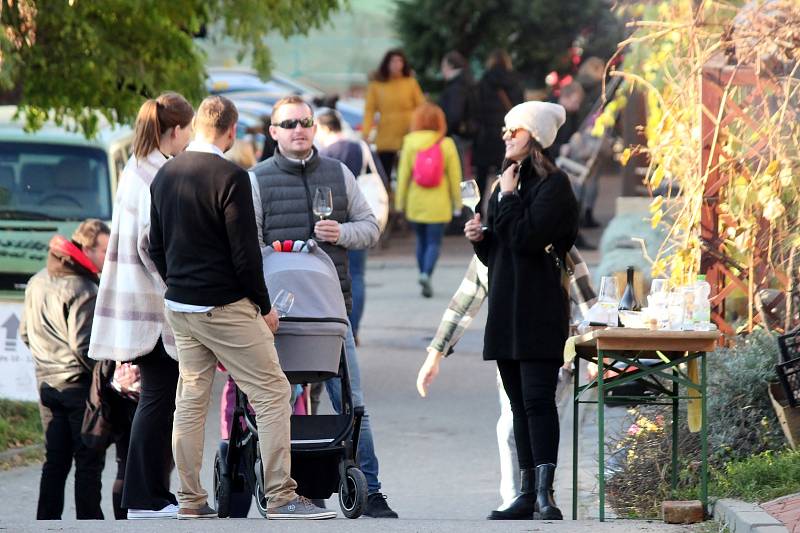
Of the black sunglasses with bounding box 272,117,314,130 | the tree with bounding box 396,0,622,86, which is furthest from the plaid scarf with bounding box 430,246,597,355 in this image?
the tree with bounding box 396,0,622,86

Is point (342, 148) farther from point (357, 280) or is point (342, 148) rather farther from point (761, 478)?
point (761, 478)

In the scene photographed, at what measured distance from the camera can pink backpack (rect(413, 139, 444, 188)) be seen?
15.5 m

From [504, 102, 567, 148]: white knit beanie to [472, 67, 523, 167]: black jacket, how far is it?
1260 cm

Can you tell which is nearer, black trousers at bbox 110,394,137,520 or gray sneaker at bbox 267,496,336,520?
gray sneaker at bbox 267,496,336,520

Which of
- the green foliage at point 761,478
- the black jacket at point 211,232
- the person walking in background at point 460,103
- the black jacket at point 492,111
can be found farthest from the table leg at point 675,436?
the person walking in background at point 460,103

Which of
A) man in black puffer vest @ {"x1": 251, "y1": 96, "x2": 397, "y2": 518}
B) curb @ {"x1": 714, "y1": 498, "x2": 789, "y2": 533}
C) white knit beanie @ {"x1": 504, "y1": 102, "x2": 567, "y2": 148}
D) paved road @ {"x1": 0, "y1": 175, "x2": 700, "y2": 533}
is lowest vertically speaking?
paved road @ {"x1": 0, "y1": 175, "x2": 700, "y2": 533}

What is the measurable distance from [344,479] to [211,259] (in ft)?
3.63

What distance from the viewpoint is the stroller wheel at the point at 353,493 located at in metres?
6.96

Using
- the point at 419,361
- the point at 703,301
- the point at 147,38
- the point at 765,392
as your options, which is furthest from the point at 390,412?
the point at 703,301

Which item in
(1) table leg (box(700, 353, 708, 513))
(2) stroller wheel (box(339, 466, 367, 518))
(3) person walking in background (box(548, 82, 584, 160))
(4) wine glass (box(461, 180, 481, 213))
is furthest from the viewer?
(3) person walking in background (box(548, 82, 584, 160))

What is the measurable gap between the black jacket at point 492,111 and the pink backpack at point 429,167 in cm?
425

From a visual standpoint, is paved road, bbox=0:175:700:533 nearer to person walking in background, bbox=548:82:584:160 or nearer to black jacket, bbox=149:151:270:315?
black jacket, bbox=149:151:270:315

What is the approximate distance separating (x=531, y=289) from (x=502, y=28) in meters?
19.0

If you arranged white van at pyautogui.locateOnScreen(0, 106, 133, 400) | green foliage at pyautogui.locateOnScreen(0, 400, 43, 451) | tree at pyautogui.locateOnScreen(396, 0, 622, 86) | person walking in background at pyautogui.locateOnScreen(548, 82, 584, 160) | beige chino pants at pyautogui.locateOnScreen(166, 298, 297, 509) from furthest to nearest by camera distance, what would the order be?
1. tree at pyautogui.locateOnScreen(396, 0, 622, 86)
2. person walking in background at pyautogui.locateOnScreen(548, 82, 584, 160)
3. white van at pyautogui.locateOnScreen(0, 106, 133, 400)
4. green foliage at pyautogui.locateOnScreen(0, 400, 43, 451)
5. beige chino pants at pyautogui.locateOnScreen(166, 298, 297, 509)
